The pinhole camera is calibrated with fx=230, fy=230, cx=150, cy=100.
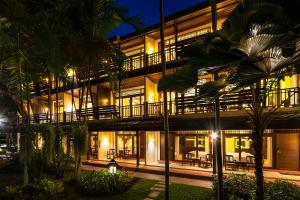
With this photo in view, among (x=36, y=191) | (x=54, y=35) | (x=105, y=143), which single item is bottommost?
(x=36, y=191)

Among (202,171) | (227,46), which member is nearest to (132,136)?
(202,171)

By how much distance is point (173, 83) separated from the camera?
4.58m

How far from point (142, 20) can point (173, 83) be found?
6.65 metres

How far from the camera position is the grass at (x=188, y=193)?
9.32m

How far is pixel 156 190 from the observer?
35.5ft

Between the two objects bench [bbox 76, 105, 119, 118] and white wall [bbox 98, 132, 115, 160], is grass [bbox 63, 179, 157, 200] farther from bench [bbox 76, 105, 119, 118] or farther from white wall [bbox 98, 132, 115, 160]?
white wall [bbox 98, 132, 115, 160]

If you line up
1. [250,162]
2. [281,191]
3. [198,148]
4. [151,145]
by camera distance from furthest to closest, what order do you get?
[151,145]
[198,148]
[250,162]
[281,191]

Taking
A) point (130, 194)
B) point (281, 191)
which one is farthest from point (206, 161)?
point (281, 191)

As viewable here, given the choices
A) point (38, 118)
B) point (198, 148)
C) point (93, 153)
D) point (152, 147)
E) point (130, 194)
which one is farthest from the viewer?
point (38, 118)

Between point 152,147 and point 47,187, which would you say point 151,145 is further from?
point 47,187

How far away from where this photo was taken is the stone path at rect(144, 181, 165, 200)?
32.4ft

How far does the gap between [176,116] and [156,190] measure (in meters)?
4.45

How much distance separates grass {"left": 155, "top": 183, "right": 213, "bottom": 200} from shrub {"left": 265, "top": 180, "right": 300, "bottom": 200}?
218cm

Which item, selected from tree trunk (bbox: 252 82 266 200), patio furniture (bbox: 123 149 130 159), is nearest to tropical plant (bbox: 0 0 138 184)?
tree trunk (bbox: 252 82 266 200)
